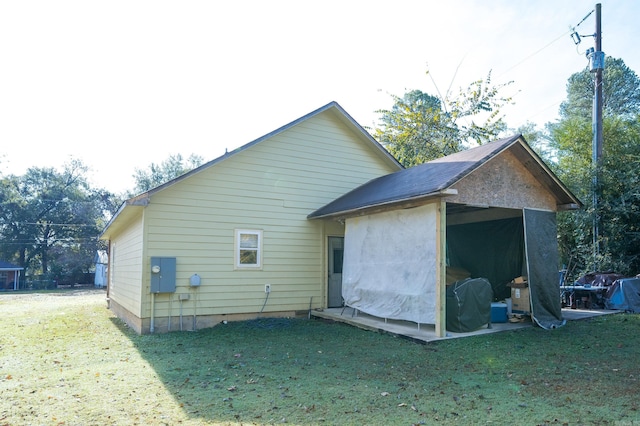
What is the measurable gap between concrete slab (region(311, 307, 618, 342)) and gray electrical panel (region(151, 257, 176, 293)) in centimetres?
356

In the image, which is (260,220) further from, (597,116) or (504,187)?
→ (597,116)

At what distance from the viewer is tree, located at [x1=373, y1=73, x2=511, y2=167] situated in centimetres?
2197

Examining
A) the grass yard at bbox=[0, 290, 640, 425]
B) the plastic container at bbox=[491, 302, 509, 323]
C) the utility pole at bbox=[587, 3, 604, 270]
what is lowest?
the grass yard at bbox=[0, 290, 640, 425]

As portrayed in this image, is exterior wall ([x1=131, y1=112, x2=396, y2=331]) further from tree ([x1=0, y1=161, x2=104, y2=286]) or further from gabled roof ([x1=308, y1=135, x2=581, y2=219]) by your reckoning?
tree ([x1=0, y1=161, x2=104, y2=286])

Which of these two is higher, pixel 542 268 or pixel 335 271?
pixel 542 268

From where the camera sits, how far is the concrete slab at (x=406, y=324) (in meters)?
7.81

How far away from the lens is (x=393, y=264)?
28.9 ft

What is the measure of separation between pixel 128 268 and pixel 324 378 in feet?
26.0

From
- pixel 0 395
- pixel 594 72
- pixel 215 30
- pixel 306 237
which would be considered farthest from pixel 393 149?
pixel 0 395

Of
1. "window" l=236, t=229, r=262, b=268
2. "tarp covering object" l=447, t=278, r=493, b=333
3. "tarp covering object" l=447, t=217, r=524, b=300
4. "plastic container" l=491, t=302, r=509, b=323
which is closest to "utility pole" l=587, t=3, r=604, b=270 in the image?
"tarp covering object" l=447, t=217, r=524, b=300

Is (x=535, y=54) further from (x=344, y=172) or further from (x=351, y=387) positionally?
(x=351, y=387)

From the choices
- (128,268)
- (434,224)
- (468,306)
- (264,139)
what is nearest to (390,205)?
(434,224)

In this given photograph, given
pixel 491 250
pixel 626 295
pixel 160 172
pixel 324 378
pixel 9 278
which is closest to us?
pixel 324 378

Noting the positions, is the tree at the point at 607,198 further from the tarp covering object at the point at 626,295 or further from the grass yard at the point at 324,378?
the grass yard at the point at 324,378
